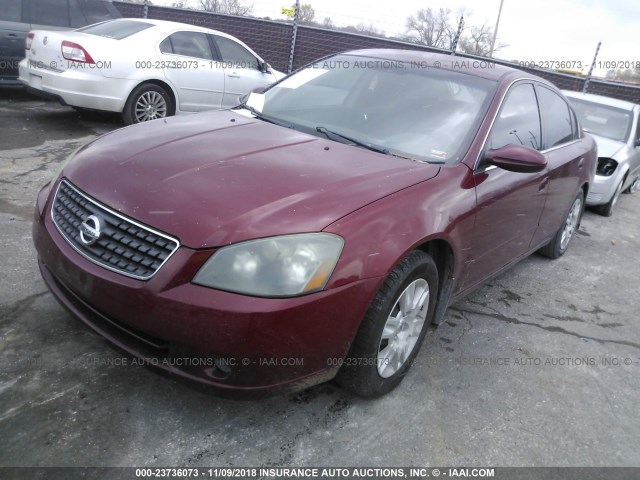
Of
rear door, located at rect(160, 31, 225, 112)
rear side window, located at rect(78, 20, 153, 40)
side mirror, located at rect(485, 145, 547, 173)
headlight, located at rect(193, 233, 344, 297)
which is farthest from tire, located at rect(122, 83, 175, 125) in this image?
headlight, located at rect(193, 233, 344, 297)

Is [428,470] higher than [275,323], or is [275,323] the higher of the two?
[275,323]

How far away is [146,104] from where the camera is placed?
6.92 meters

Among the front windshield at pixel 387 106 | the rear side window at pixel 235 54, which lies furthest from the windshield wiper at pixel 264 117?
the rear side window at pixel 235 54

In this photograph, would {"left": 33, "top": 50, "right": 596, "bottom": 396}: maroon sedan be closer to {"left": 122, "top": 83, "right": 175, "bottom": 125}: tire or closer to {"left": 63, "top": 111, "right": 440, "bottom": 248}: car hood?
{"left": 63, "top": 111, "right": 440, "bottom": 248}: car hood

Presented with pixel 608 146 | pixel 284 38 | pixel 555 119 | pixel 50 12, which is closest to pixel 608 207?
pixel 608 146

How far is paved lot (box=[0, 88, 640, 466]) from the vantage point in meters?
2.14

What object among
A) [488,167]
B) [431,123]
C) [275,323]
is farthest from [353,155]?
[275,323]

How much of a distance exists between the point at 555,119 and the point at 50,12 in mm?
7402

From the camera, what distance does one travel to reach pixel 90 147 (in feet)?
8.93

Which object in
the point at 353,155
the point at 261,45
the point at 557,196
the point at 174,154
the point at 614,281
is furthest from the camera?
the point at 261,45

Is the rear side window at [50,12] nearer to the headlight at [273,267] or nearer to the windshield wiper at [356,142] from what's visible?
the windshield wiper at [356,142]

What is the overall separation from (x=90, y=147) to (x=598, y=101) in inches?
286

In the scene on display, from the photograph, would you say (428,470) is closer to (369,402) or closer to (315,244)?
(369,402)

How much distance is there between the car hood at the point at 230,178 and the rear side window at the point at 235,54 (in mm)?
5223
